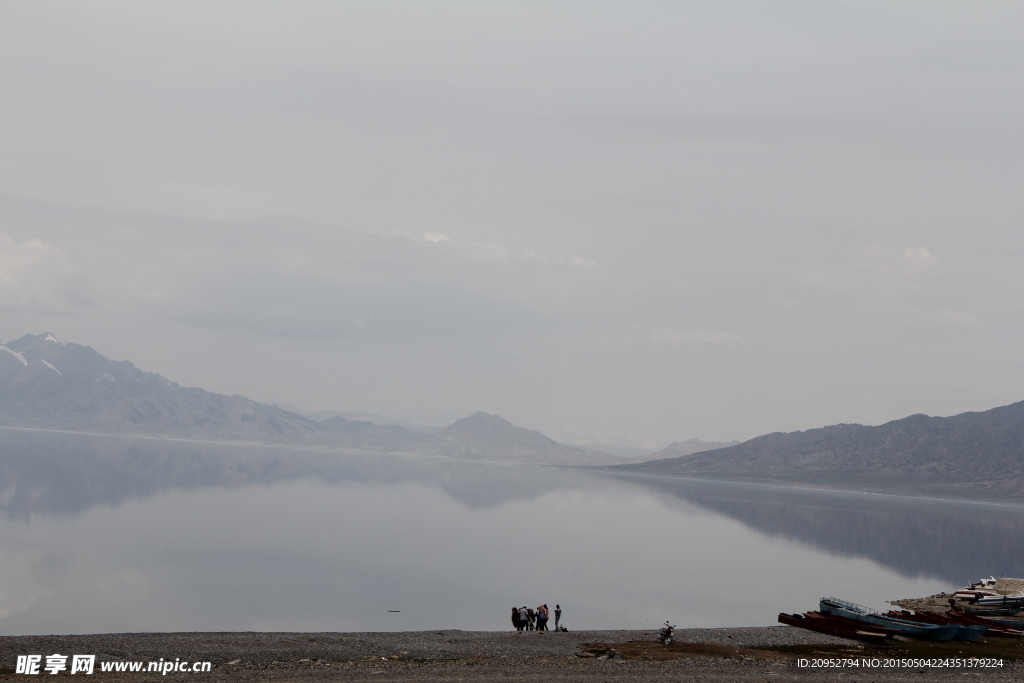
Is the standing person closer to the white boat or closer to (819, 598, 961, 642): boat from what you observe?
(819, 598, 961, 642): boat

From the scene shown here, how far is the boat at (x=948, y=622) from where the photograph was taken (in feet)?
144

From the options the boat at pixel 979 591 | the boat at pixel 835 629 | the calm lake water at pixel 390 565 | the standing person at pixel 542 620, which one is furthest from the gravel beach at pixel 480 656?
the boat at pixel 979 591

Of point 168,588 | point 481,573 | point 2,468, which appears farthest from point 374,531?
point 2,468

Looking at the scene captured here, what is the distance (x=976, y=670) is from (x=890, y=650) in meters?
4.94

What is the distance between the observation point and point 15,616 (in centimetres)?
5331

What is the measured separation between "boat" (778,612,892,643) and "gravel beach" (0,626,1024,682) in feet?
2.34

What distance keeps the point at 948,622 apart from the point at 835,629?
7638mm

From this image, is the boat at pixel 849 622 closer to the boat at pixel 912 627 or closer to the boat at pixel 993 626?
the boat at pixel 912 627

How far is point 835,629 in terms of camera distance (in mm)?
46438

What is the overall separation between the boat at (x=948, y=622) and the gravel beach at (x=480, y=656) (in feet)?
19.2

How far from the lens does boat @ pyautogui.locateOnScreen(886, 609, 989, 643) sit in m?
43.9

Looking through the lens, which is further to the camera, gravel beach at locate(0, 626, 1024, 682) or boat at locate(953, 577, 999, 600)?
boat at locate(953, 577, 999, 600)

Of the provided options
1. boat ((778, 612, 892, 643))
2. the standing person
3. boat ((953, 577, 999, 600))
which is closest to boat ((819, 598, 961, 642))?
boat ((778, 612, 892, 643))

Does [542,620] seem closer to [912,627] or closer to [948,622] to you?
[912,627]
